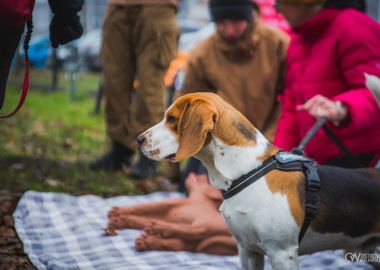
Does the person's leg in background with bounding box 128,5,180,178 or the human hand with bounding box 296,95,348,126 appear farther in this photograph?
the person's leg in background with bounding box 128,5,180,178

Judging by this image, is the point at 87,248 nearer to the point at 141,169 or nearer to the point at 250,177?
the point at 250,177

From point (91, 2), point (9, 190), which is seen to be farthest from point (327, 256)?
point (91, 2)

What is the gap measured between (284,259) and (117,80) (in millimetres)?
3025

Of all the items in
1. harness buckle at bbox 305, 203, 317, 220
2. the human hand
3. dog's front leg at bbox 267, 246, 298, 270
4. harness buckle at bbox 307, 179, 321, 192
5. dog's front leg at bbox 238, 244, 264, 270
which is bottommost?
dog's front leg at bbox 238, 244, 264, 270

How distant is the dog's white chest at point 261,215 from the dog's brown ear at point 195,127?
11.8 inches

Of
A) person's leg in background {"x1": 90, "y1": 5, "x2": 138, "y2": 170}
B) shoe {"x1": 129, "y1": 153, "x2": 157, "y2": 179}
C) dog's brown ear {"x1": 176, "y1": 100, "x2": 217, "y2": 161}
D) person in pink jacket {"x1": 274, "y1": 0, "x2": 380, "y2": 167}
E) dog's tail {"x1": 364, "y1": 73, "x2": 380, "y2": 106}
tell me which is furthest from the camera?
shoe {"x1": 129, "y1": 153, "x2": 157, "y2": 179}

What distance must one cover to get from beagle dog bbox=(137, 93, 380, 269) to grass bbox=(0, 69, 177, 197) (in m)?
1.09

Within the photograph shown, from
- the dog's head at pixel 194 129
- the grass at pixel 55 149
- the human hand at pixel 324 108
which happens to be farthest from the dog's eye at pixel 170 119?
the grass at pixel 55 149

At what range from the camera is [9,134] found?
5.89 metres

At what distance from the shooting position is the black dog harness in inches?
77.2

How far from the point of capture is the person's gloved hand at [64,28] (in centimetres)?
231

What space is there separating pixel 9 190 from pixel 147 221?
4.29ft

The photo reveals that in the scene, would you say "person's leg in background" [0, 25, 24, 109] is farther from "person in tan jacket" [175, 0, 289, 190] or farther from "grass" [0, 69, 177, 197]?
"person in tan jacket" [175, 0, 289, 190]

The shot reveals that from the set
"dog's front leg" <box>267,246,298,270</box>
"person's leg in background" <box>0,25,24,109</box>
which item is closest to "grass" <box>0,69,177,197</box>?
"person's leg in background" <box>0,25,24,109</box>
